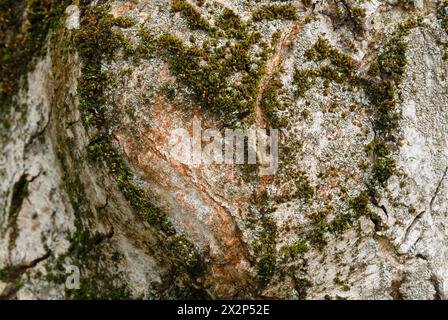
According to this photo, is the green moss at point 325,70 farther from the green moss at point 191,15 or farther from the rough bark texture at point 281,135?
the green moss at point 191,15

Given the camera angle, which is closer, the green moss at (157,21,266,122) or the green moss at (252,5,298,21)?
the green moss at (157,21,266,122)

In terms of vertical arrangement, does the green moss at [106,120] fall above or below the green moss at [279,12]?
below

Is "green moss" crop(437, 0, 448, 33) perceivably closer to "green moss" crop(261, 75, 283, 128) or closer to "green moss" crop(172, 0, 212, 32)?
"green moss" crop(261, 75, 283, 128)

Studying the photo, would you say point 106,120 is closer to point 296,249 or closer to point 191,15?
point 191,15

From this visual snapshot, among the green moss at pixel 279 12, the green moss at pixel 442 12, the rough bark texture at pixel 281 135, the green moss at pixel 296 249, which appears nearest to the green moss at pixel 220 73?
the rough bark texture at pixel 281 135

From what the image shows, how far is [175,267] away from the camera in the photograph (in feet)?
21.5

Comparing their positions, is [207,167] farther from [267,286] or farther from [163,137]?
[267,286]

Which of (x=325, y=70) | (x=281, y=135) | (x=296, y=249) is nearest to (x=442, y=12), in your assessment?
(x=325, y=70)

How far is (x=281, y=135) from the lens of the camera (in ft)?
19.8

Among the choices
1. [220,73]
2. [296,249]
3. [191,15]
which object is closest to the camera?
[220,73]

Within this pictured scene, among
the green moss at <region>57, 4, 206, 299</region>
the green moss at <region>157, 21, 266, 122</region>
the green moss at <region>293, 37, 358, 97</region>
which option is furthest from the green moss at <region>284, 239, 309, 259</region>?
the green moss at <region>293, 37, 358, 97</region>

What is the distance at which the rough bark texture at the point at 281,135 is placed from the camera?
6062 mm

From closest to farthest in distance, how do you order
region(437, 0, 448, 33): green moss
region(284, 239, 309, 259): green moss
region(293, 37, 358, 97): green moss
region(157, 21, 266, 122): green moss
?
region(157, 21, 266, 122): green moss, region(293, 37, 358, 97): green moss, region(284, 239, 309, 259): green moss, region(437, 0, 448, 33): green moss

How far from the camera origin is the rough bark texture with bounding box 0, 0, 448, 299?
6.06 m
